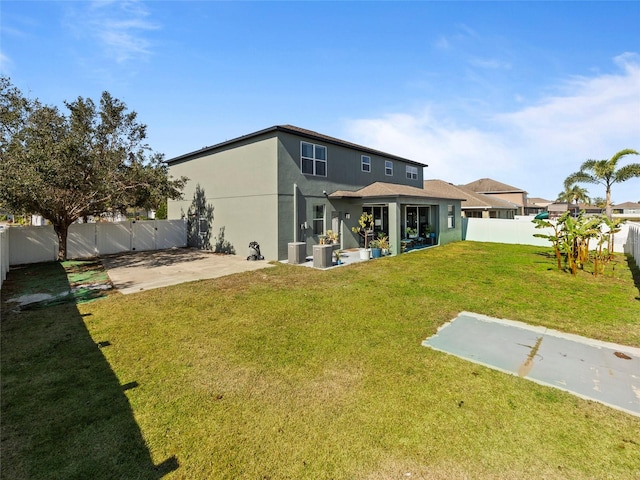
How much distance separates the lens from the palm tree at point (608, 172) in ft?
75.8

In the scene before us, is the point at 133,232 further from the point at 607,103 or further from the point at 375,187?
the point at 607,103

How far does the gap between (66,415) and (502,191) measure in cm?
4556

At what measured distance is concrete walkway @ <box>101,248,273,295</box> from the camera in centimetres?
961

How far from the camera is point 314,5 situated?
34.4 feet

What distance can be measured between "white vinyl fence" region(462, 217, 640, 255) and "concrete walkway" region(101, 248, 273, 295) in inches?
638

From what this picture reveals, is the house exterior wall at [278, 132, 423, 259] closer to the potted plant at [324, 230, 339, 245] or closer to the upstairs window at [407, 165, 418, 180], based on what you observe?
the potted plant at [324, 230, 339, 245]

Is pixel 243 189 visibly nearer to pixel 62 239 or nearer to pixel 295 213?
pixel 295 213

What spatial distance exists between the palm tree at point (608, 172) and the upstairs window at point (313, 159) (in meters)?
23.9

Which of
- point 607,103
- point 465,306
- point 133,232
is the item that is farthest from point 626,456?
point 133,232

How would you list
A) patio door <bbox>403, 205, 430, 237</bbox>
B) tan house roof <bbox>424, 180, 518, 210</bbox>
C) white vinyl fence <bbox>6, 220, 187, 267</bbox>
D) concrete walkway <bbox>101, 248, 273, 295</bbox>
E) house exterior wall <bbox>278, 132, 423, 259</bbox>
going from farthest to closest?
tan house roof <bbox>424, 180, 518, 210</bbox>, patio door <bbox>403, 205, 430, 237</bbox>, house exterior wall <bbox>278, 132, 423, 259</bbox>, white vinyl fence <bbox>6, 220, 187, 267</bbox>, concrete walkway <bbox>101, 248, 273, 295</bbox>

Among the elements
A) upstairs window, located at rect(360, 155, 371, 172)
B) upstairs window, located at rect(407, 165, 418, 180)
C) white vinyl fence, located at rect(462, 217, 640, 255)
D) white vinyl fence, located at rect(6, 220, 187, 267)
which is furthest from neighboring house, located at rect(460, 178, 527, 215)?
white vinyl fence, located at rect(6, 220, 187, 267)

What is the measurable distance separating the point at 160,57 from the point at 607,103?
764 inches

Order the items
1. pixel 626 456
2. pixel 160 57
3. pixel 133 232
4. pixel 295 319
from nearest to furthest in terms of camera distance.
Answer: pixel 626 456 → pixel 295 319 → pixel 160 57 → pixel 133 232

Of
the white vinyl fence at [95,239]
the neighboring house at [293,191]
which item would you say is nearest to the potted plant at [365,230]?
the neighboring house at [293,191]
